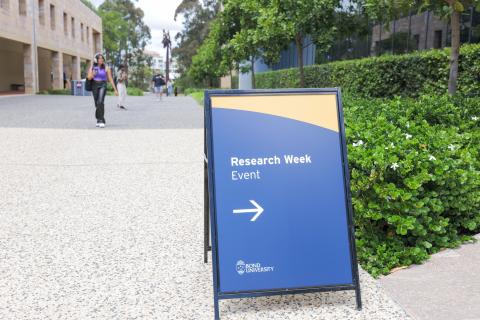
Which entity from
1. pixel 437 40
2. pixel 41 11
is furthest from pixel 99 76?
pixel 41 11

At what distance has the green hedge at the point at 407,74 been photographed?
10.5m

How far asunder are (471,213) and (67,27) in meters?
46.4

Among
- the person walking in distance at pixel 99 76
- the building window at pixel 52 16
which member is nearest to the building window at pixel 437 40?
the person walking in distance at pixel 99 76

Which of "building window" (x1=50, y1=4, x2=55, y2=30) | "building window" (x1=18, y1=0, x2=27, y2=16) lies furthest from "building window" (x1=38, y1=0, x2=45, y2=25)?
"building window" (x1=18, y1=0, x2=27, y2=16)

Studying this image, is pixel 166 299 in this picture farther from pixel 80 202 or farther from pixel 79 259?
pixel 80 202

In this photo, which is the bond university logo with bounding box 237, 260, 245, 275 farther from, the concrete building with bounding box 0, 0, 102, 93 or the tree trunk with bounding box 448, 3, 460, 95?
the concrete building with bounding box 0, 0, 102, 93

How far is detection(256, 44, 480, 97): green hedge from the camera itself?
10539mm

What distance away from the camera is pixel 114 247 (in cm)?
423

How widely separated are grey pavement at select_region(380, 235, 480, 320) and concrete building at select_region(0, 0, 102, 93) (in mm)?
31475

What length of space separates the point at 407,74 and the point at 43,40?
105 ft

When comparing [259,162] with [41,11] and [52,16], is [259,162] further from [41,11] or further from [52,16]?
[52,16]

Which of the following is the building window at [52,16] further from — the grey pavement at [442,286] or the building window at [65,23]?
the grey pavement at [442,286]

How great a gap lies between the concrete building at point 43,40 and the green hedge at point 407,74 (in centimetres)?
2261

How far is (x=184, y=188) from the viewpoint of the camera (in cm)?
648
